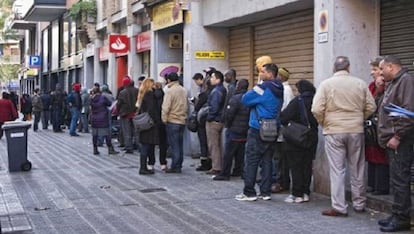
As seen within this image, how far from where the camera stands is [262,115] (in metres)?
9.31

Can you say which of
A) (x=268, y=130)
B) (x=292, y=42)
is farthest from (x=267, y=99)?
(x=292, y=42)

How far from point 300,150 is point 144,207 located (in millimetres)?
2299

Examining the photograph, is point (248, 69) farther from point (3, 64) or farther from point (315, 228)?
point (3, 64)

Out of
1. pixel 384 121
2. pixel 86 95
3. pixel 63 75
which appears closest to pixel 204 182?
pixel 384 121

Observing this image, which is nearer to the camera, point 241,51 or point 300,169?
point 300,169

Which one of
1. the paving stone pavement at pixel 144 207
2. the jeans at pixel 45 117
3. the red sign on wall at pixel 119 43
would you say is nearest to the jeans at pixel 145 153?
the paving stone pavement at pixel 144 207

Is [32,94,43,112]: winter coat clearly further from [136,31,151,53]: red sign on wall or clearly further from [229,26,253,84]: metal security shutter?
[229,26,253,84]: metal security shutter

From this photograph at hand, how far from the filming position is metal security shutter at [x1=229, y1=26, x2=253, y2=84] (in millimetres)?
14555

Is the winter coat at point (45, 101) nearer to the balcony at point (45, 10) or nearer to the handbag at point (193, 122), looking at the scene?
the balcony at point (45, 10)

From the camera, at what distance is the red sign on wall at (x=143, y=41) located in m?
19.9

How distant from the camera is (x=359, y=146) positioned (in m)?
8.38

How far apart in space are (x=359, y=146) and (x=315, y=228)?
4.12ft

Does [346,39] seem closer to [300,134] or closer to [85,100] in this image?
[300,134]

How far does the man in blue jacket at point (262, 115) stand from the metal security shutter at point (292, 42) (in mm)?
2612
